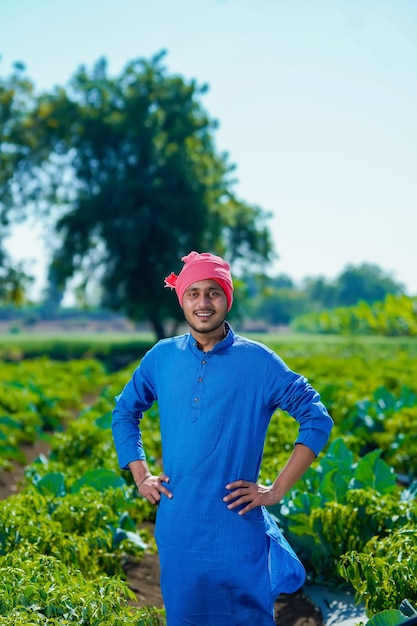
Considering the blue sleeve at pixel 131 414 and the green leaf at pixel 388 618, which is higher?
the blue sleeve at pixel 131 414

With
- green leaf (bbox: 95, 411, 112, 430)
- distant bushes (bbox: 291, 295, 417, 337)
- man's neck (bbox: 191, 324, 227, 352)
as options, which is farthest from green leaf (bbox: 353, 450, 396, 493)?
distant bushes (bbox: 291, 295, 417, 337)

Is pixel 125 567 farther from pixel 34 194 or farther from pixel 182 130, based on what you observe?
pixel 34 194

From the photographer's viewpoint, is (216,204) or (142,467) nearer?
(142,467)

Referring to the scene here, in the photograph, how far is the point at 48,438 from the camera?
9.62 metres

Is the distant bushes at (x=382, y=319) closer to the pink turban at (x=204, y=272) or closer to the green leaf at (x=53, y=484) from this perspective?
the green leaf at (x=53, y=484)

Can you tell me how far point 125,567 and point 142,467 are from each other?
229 cm

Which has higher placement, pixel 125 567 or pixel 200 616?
pixel 200 616

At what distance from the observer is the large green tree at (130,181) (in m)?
30.7

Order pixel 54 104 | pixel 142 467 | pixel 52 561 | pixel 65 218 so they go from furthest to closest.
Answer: pixel 54 104 < pixel 65 218 < pixel 52 561 < pixel 142 467

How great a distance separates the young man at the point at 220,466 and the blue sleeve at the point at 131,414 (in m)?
0.17

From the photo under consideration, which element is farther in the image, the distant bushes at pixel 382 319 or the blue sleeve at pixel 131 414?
the distant bushes at pixel 382 319

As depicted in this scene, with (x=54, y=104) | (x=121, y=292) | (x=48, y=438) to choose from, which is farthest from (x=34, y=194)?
(x=48, y=438)

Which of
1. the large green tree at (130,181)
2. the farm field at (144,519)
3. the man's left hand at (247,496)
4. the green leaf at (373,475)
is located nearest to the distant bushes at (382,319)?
the large green tree at (130,181)

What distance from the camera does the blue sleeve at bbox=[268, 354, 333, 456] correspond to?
9.10 ft
